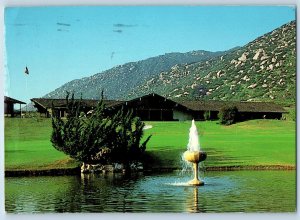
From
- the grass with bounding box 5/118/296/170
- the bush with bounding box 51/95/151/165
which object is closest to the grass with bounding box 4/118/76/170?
the grass with bounding box 5/118/296/170

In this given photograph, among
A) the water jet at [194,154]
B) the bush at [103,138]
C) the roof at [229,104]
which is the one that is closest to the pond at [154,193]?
the water jet at [194,154]

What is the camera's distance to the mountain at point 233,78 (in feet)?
30.9

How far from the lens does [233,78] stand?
32.2ft

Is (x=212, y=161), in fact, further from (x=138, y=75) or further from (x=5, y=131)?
(x=5, y=131)

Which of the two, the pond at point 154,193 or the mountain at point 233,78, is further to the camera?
the mountain at point 233,78

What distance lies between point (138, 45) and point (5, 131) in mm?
1809

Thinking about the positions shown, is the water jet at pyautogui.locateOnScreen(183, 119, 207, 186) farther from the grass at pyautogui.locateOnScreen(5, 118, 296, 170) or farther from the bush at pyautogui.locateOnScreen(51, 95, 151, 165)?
the bush at pyautogui.locateOnScreen(51, 95, 151, 165)

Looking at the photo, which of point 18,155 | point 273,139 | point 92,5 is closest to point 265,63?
point 273,139

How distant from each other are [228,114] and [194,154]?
0.75 metres

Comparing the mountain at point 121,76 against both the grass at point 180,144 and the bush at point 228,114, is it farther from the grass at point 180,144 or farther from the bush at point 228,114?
the bush at point 228,114

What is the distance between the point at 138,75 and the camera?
9.58 meters

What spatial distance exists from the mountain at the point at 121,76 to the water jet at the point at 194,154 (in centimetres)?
80

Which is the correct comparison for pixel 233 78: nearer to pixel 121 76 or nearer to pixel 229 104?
pixel 229 104

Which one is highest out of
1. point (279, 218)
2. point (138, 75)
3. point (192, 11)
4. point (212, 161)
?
point (192, 11)
